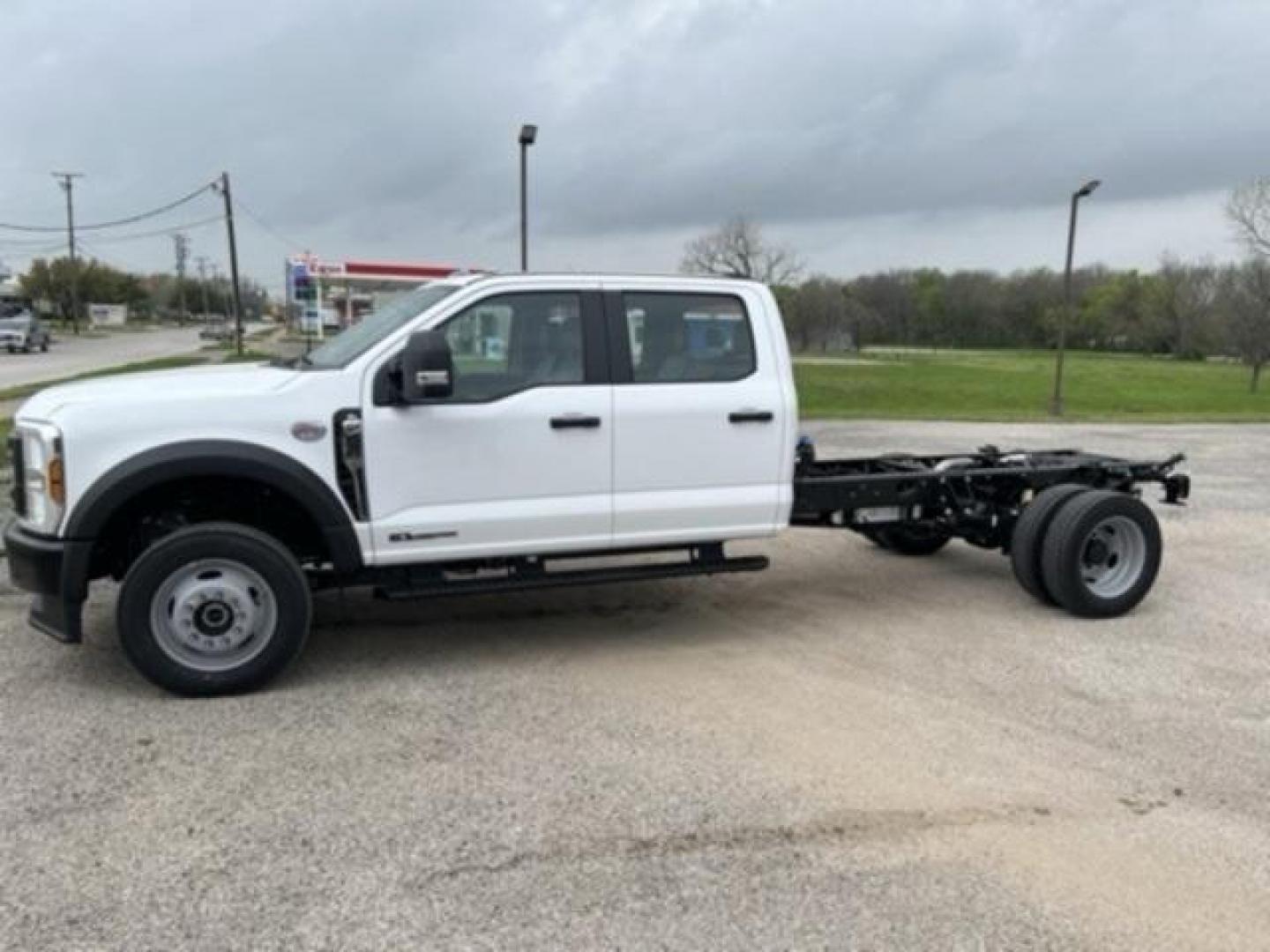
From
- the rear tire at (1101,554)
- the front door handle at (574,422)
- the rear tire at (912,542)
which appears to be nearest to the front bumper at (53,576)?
the front door handle at (574,422)

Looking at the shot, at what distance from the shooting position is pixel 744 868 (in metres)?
3.54

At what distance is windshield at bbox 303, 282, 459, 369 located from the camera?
5348 mm

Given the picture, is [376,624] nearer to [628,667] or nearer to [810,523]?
[628,667]

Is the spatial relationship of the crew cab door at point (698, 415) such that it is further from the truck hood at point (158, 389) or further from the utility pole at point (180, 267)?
the utility pole at point (180, 267)

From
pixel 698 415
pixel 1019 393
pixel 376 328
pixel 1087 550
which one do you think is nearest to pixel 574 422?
pixel 698 415

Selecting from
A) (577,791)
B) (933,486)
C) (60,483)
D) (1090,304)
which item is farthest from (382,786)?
(1090,304)

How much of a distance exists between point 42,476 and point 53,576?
1.47ft

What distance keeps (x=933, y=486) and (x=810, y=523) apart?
3.31 feet

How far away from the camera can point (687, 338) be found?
5.86m

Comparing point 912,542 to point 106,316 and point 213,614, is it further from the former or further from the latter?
point 106,316

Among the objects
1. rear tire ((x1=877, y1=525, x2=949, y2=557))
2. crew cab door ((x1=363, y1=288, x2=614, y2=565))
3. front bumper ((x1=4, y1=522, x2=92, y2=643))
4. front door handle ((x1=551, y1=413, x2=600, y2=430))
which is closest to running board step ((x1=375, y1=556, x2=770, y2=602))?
crew cab door ((x1=363, y1=288, x2=614, y2=565))

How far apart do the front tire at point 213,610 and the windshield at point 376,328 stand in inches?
38.5

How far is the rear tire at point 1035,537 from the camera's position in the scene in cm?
665

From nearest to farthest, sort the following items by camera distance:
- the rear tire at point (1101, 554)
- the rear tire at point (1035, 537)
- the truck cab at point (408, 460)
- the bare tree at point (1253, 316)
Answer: the truck cab at point (408, 460) → the rear tire at point (1101, 554) → the rear tire at point (1035, 537) → the bare tree at point (1253, 316)
